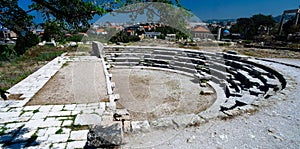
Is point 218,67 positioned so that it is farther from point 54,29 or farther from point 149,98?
point 54,29

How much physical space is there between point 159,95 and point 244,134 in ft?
11.8

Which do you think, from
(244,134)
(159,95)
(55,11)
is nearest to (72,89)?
(159,95)

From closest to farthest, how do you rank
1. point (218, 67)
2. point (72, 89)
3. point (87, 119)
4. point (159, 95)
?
1. point (87, 119)
2. point (72, 89)
3. point (159, 95)
4. point (218, 67)

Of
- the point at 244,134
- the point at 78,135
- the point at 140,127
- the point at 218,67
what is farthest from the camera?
the point at 218,67

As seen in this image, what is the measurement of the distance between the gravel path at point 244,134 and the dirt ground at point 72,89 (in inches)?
105

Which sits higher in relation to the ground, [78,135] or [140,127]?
[140,127]

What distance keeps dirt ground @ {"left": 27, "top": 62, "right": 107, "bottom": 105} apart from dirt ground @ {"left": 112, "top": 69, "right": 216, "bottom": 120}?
818mm

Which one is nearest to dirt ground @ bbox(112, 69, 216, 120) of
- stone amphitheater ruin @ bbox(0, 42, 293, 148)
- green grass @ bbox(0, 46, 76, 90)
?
stone amphitheater ruin @ bbox(0, 42, 293, 148)

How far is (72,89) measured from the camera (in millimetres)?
5133

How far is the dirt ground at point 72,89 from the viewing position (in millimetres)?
4352

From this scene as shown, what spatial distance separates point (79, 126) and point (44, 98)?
2.00 metres

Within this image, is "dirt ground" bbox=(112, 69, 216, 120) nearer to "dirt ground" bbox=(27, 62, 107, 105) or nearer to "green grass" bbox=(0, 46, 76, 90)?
"dirt ground" bbox=(27, 62, 107, 105)

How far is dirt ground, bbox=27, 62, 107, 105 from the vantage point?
435 cm

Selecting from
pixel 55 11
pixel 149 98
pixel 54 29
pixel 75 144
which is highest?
pixel 55 11
